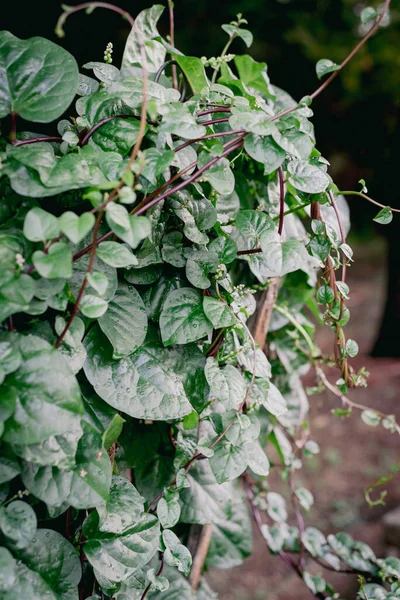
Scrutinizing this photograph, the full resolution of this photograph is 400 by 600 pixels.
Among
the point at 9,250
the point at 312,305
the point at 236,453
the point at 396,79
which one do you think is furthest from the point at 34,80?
the point at 396,79

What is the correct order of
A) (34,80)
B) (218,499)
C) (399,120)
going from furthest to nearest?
(399,120) → (218,499) → (34,80)

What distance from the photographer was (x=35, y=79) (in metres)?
0.65

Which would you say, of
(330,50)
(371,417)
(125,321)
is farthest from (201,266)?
(330,50)

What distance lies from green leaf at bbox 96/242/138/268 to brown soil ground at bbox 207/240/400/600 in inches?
49.6

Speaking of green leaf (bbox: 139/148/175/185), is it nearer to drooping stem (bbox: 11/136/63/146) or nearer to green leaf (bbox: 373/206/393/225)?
drooping stem (bbox: 11/136/63/146)

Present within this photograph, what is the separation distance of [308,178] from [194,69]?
270 millimetres

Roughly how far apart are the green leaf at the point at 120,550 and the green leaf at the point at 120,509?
0.04 feet

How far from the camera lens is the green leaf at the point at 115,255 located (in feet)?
1.85

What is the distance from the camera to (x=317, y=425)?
2902 millimetres

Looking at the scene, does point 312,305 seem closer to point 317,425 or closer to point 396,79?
point 317,425

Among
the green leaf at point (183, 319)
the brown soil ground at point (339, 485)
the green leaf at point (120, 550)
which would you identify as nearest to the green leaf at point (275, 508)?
the brown soil ground at point (339, 485)

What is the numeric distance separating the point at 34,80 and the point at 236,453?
23.0 inches

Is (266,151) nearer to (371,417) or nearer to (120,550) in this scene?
(120,550)

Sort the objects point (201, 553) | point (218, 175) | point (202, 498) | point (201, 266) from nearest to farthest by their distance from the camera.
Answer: point (218, 175), point (201, 266), point (202, 498), point (201, 553)
